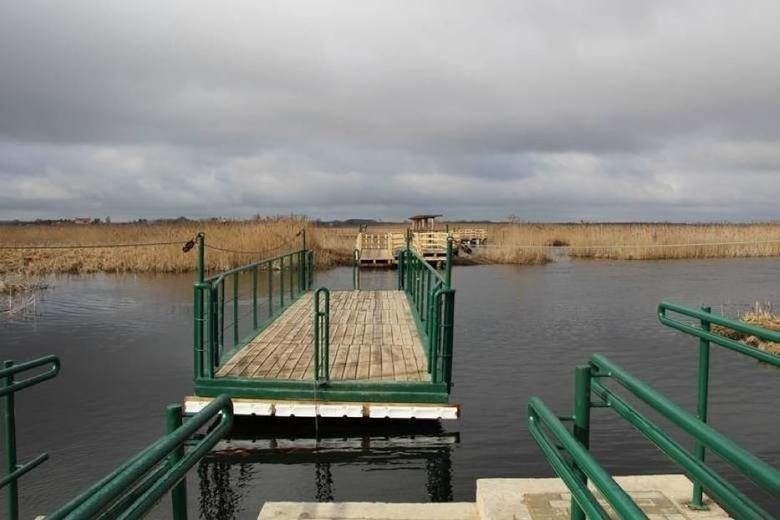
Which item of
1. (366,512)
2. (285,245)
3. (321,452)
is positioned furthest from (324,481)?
(285,245)

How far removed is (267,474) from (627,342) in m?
9.90

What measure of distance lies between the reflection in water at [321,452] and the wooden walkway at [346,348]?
0.81 meters

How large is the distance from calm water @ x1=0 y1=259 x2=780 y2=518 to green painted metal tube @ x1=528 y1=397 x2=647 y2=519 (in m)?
4.23

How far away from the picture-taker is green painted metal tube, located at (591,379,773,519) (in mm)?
1950

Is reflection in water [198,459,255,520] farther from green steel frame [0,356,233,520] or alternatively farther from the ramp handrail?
the ramp handrail

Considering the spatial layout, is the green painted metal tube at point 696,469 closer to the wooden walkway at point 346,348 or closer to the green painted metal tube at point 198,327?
the wooden walkway at point 346,348

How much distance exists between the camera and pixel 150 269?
1142 inches

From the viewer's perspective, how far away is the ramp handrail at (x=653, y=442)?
5.68 feet

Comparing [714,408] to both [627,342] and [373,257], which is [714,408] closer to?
[627,342]

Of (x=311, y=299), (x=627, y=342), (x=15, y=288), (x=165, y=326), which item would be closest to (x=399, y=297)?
(x=311, y=299)

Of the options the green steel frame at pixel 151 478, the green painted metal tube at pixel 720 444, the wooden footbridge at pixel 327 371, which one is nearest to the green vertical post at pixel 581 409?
the green painted metal tube at pixel 720 444

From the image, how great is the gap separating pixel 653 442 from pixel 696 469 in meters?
0.40

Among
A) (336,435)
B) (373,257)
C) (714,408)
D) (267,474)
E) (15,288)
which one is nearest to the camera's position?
(267,474)

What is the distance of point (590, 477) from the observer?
Answer: 2.05 m
